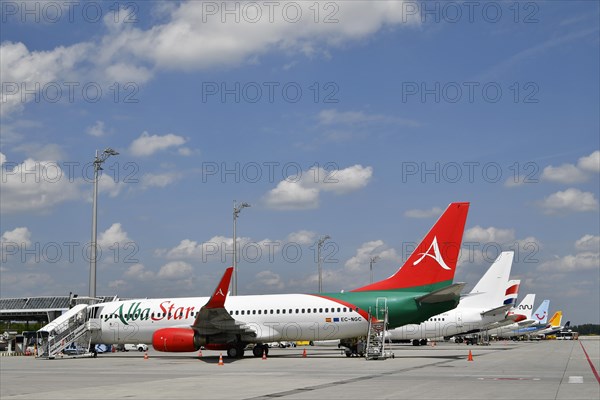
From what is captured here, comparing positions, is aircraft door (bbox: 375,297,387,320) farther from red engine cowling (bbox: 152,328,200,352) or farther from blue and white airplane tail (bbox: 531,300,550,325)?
blue and white airplane tail (bbox: 531,300,550,325)

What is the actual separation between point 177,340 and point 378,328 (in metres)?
10.3

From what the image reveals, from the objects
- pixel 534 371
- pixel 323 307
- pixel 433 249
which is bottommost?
pixel 534 371

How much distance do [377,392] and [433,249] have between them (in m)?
20.3

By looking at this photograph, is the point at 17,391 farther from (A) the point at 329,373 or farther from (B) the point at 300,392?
(A) the point at 329,373

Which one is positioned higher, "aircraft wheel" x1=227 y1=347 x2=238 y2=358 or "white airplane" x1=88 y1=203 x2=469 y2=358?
"white airplane" x1=88 y1=203 x2=469 y2=358

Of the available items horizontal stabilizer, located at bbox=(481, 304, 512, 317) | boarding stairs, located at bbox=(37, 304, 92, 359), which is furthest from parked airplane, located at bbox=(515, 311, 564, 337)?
boarding stairs, located at bbox=(37, 304, 92, 359)

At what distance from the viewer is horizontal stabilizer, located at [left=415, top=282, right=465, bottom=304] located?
109ft

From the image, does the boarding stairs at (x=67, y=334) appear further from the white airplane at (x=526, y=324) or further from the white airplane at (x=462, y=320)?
the white airplane at (x=526, y=324)

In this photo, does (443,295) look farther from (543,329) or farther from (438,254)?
(543,329)

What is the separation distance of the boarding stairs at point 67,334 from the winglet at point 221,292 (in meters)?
11.1

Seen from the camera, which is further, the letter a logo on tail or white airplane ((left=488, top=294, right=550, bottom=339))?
white airplane ((left=488, top=294, right=550, bottom=339))

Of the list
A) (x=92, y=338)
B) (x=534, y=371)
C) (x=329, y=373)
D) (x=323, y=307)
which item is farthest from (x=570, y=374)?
(x=92, y=338)

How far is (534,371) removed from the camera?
81.4 feet

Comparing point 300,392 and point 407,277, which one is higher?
point 407,277
